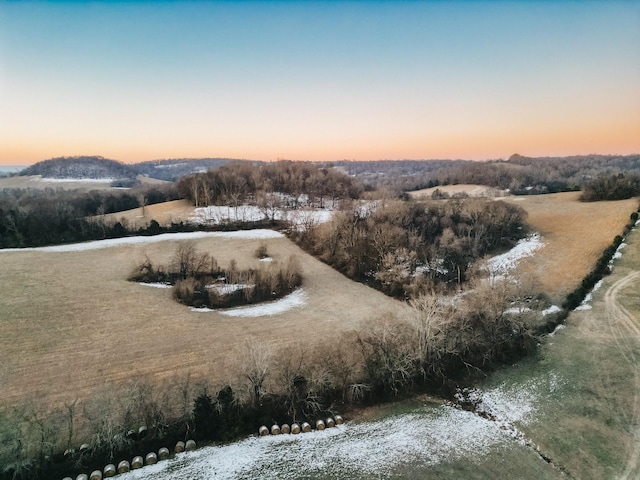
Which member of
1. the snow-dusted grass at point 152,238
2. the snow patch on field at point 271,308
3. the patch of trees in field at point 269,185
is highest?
the patch of trees in field at point 269,185

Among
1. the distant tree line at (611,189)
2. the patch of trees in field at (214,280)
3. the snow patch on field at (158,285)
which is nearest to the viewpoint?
the patch of trees in field at (214,280)

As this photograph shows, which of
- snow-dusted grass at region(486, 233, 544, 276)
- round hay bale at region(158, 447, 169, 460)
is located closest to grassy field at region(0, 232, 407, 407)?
round hay bale at region(158, 447, 169, 460)

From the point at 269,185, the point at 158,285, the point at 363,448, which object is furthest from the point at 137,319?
the point at 269,185

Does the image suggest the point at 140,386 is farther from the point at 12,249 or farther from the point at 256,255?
the point at 12,249

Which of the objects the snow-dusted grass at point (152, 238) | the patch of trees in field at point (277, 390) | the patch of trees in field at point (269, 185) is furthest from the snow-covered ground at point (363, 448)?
the patch of trees in field at point (269, 185)

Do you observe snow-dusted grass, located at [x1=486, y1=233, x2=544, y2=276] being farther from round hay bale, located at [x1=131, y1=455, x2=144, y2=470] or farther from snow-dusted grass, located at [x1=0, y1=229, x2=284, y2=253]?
round hay bale, located at [x1=131, y1=455, x2=144, y2=470]

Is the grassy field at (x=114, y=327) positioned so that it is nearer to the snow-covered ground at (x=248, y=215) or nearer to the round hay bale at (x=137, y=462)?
the round hay bale at (x=137, y=462)
